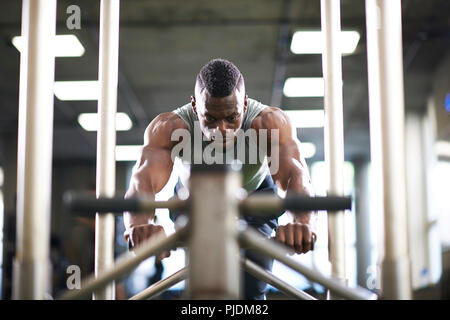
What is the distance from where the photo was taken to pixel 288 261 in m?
0.91

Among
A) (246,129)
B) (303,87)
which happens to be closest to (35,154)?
(246,129)

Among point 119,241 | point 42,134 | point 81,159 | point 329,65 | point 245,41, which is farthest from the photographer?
point 81,159

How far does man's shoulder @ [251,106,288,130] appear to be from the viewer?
5.83ft

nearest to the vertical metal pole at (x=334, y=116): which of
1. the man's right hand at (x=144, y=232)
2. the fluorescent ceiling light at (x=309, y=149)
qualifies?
the man's right hand at (x=144, y=232)

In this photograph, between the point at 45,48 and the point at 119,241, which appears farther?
the point at 119,241

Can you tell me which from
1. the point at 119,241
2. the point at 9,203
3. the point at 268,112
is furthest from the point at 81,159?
the point at 268,112

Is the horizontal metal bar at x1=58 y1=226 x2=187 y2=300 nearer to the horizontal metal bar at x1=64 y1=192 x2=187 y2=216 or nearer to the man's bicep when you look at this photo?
the horizontal metal bar at x1=64 y1=192 x2=187 y2=216

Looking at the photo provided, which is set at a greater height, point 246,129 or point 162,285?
point 246,129

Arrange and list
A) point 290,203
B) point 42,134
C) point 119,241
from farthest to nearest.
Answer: point 119,241 < point 42,134 < point 290,203

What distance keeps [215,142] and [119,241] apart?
659 cm

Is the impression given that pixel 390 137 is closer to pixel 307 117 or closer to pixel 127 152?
pixel 307 117

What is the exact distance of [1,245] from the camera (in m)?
8.09

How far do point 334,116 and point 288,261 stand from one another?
2.46ft

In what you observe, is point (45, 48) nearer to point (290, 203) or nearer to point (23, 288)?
point (23, 288)
